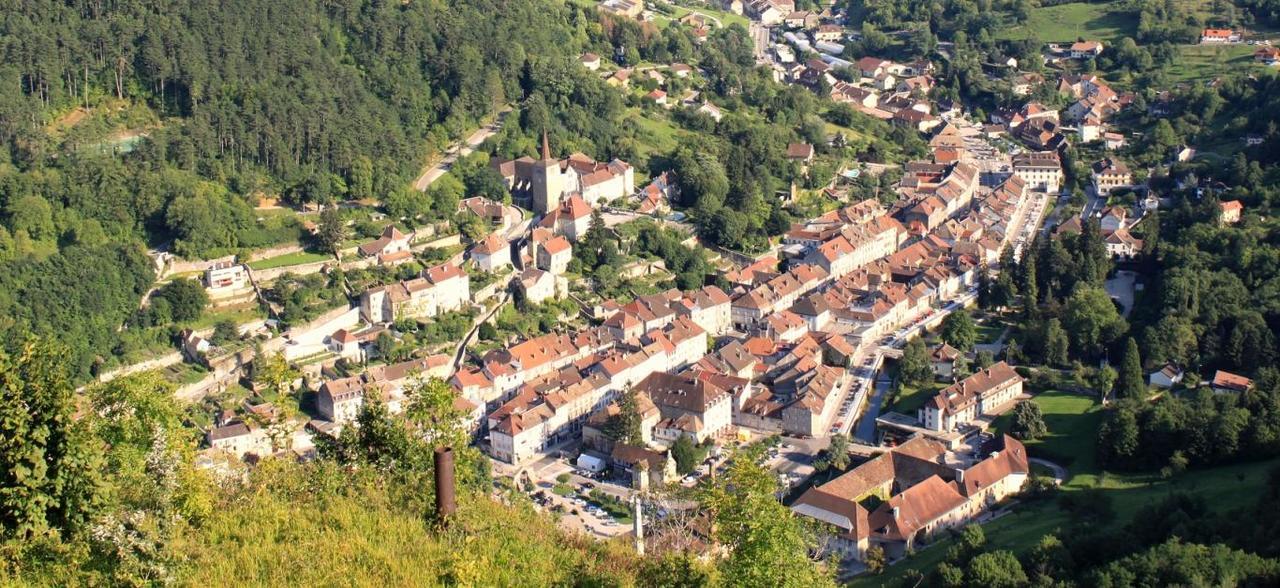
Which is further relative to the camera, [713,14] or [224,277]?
[713,14]

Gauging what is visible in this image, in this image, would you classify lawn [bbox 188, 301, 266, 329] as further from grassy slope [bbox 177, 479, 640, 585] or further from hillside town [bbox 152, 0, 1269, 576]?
grassy slope [bbox 177, 479, 640, 585]

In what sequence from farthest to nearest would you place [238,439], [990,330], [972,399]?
1. [990,330]
2. [972,399]
3. [238,439]

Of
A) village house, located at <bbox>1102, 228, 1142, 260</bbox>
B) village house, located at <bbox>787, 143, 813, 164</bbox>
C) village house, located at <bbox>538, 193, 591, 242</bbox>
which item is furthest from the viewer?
village house, located at <bbox>787, 143, 813, 164</bbox>

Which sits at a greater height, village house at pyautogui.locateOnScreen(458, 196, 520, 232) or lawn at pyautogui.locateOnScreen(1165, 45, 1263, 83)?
lawn at pyautogui.locateOnScreen(1165, 45, 1263, 83)

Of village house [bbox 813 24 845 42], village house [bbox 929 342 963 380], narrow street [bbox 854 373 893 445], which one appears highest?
village house [bbox 813 24 845 42]

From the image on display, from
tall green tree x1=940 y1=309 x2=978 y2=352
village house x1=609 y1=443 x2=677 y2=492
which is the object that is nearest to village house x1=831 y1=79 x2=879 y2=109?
tall green tree x1=940 y1=309 x2=978 y2=352

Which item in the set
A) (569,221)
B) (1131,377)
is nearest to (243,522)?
(1131,377)

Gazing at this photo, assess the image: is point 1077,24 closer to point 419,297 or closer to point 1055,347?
point 1055,347
